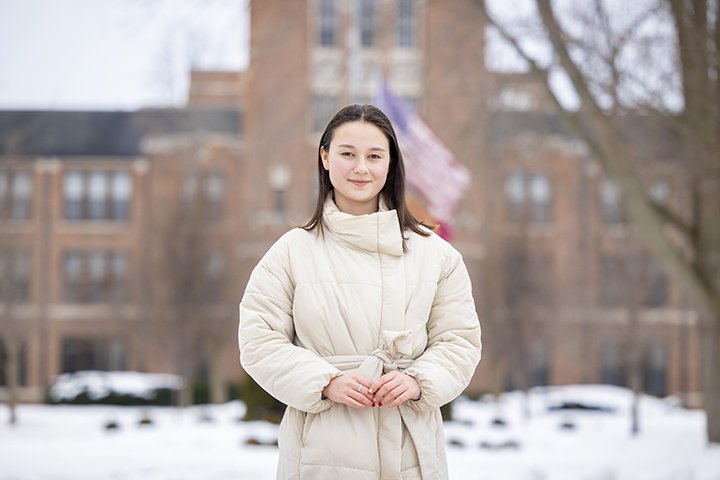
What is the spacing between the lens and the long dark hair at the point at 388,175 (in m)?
3.10

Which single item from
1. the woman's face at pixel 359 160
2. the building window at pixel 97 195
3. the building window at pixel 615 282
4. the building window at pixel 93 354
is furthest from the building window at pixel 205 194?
the woman's face at pixel 359 160

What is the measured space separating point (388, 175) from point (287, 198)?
33032mm

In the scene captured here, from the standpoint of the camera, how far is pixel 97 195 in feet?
127

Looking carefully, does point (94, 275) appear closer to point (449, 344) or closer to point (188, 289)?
point (188, 289)

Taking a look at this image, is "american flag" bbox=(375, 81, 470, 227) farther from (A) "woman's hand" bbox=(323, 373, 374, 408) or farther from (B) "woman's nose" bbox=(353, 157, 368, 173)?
(A) "woman's hand" bbox=(323, 373, 374, 408)

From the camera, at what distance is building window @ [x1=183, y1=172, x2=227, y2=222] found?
2616cm

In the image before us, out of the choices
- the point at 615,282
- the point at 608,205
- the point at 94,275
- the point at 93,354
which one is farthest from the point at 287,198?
the point at 615,282

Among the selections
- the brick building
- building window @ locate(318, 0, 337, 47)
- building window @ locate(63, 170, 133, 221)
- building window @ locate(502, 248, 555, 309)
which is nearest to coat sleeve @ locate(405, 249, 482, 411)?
building window @ locate(502, 248, 555, 309)

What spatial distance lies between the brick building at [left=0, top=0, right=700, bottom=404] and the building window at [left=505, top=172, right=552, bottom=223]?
5 cm

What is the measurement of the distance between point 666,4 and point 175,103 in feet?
72.3

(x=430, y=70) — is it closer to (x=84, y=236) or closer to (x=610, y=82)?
(x=84, y=236)

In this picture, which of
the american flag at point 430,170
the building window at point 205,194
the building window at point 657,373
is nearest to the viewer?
the american flag at point 430,170

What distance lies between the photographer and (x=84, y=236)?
3862 cm

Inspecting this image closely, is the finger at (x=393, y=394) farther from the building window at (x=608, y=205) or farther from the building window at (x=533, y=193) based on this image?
the building window at (x=608, y=205)
